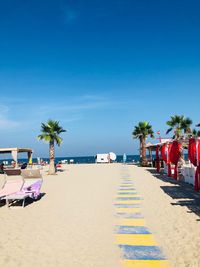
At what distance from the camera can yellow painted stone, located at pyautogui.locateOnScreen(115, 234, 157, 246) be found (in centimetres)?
683

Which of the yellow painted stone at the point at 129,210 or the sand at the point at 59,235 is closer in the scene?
the sand at the point at 59,235

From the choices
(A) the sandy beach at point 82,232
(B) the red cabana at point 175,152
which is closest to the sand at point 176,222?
(A) the sandy beach at point 82,232

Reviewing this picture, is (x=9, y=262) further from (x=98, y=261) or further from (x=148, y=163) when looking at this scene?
(x=148, y=163)

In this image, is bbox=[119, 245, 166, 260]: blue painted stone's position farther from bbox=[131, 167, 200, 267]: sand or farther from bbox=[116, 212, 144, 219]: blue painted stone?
bbox=[116, 212, 144, 219]: blue painted stone

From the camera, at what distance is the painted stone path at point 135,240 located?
18.9 ft

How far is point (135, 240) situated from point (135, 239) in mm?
79

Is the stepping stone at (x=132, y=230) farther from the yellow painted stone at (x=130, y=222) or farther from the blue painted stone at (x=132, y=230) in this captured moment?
the yellow painted stone at (x=130, y=222)

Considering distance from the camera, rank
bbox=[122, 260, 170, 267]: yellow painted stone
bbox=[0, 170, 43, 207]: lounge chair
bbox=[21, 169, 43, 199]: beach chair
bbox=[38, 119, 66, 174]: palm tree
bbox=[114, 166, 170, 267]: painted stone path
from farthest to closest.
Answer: bbox=[38, 119, 66, 174]: palm tree → bbox=[21, 169, 43, 199]: beach chair → bbox=[0, 170, 43, 207]: lounge chair → bbox=[114, 166, 170, 267]: painted stone path → bbox=[122, 260, 170, 267]: yellow painted stone

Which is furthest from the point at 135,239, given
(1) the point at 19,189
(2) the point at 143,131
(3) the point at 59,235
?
(2) the point at 143,131

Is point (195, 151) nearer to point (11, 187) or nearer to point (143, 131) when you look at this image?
point (11, 187)

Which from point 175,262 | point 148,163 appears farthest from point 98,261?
point 148,163

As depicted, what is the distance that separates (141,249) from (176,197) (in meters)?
7.02

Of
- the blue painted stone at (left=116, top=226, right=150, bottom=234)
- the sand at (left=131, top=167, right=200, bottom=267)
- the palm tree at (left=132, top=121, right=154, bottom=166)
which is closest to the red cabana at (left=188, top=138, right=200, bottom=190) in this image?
the sand at (left=131, top=167, right=200, bottom=267)

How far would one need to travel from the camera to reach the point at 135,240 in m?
7.10
